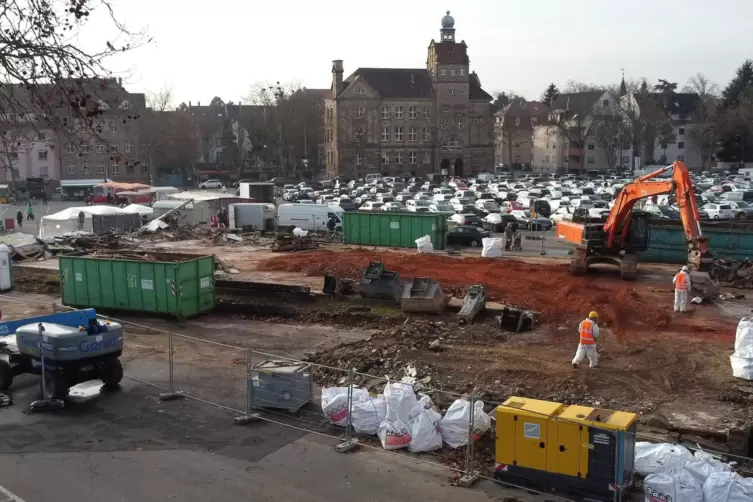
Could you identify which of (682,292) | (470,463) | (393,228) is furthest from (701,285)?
(393,228)

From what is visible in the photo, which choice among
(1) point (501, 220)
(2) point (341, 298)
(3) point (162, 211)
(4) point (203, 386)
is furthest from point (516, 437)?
(3) point (162, 211)

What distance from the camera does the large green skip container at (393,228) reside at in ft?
126

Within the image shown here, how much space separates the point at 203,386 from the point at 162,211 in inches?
1393

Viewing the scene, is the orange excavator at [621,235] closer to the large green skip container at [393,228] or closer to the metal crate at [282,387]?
the large green skip container at [393,228]

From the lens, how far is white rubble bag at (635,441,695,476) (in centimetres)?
1103

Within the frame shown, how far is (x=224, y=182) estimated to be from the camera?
340ft

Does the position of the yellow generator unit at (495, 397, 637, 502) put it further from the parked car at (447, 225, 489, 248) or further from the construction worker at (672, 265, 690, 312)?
the parked car at (447, 225, 489, 248)

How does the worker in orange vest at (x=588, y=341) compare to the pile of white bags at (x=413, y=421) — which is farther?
the worker in orange vest at (x=588, y=341)

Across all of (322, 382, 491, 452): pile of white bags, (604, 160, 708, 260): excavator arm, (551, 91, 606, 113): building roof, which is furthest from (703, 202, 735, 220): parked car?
(551, 91, 606, 113): building roof

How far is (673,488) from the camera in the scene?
10.2 m

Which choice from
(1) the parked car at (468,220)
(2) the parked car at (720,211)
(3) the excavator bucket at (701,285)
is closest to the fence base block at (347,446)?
(3) the excavator bucket at (701,285)

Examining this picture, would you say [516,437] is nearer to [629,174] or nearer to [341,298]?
[341,298]

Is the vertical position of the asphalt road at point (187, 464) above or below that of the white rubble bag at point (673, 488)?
below

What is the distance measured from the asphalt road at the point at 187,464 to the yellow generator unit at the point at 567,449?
0.43 meters
